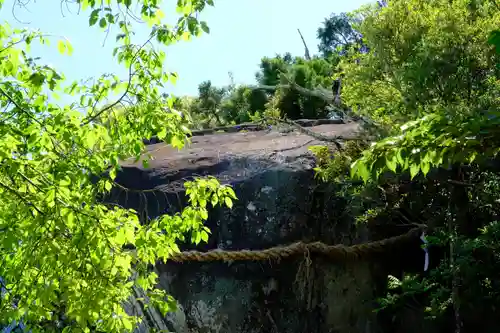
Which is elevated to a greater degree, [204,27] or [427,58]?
[204,27]

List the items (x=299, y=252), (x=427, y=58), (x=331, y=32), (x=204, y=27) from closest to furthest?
(x=204, y=27), (x=427, y=58), (x=299, y=252), (x=331, y=32)

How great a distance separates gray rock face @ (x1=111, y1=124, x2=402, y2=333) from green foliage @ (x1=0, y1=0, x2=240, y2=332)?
4.15ft

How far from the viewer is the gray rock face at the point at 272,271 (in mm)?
4918

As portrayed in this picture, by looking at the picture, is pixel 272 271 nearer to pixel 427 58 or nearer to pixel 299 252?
pixel 299 252

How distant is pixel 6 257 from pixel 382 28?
109 inches

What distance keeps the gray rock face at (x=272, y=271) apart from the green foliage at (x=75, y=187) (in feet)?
4.15

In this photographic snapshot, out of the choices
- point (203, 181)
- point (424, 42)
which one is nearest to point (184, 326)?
point (203, 181)

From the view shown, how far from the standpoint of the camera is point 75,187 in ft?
10.6

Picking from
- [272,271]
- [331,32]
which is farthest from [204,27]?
[331,32]

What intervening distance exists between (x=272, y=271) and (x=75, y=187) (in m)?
2.13

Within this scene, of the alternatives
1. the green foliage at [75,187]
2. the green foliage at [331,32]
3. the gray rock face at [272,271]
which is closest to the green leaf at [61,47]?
the green foliage at [75,187]

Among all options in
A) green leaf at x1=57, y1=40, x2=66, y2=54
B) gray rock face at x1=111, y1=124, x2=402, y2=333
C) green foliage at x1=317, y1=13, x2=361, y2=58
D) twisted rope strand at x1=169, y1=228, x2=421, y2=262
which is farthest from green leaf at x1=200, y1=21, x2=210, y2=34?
green foliage at x1=317, y1=13, x2=361, y2=58

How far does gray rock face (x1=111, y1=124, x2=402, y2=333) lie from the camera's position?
492 cm

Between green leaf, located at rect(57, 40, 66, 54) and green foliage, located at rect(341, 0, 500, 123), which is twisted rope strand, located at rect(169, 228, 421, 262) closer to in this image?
green foliage, located at rect(341, 0, 500, 123)
